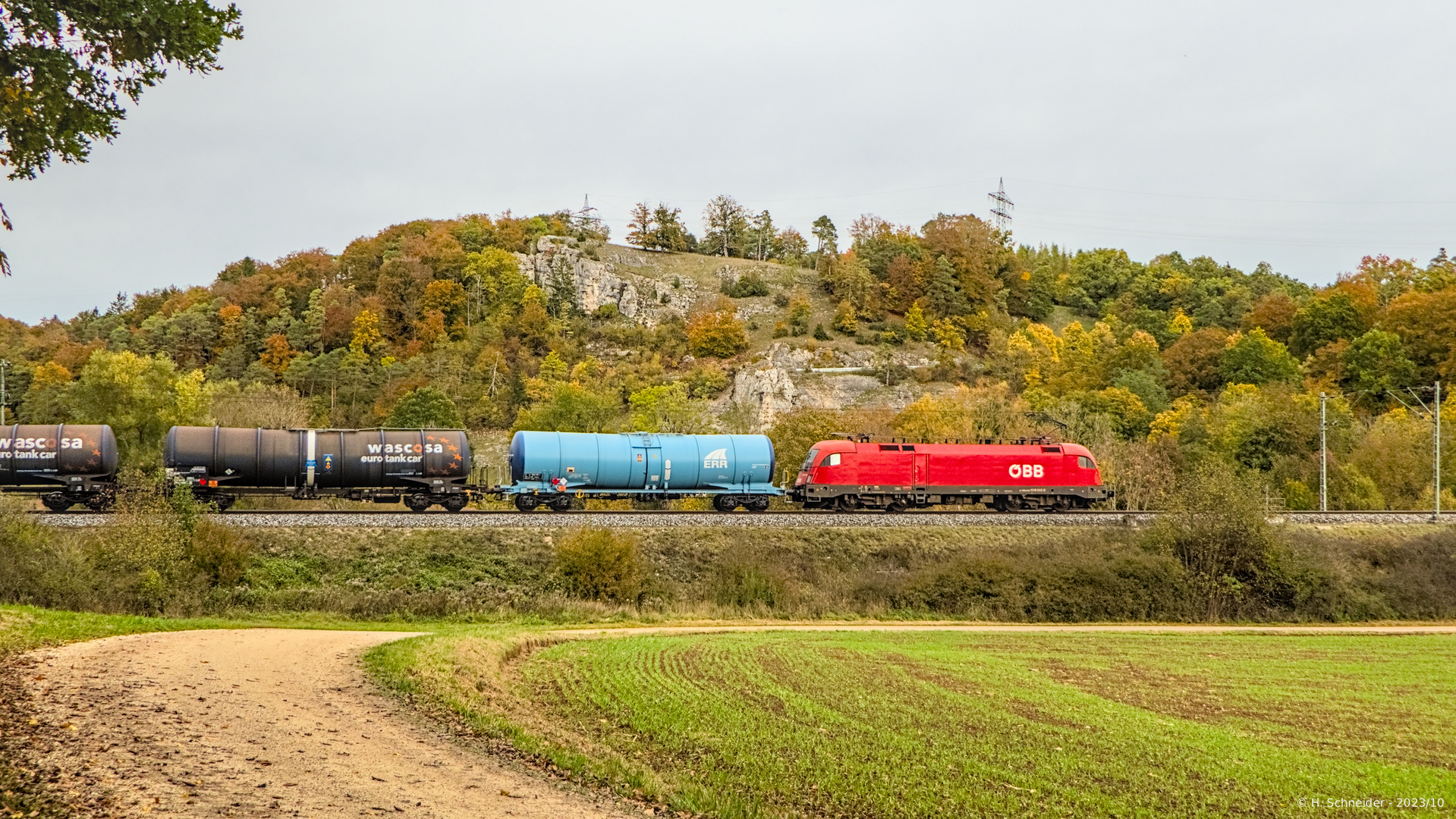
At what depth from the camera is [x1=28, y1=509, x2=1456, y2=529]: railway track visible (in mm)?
33844

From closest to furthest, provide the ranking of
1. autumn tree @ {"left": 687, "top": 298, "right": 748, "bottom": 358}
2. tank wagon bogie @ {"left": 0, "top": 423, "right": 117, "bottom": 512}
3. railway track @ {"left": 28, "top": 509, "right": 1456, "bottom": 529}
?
railway track @ {"left": 28, "top": 509, "right": 1456, "bottom": 529}, tank wagon bogie @ {"left": 0, "top": 423, "right": 117, "bottom": 512}, autumn tree @ {"left": 687, "top": 298, "right": 748, "bottom": 358}

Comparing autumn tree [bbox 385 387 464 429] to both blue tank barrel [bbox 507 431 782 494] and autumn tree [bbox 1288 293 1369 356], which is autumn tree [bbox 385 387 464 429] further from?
autumn tree [bbox 1288 293 1369 356]

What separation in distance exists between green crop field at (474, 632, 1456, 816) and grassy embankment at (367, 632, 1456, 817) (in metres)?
0.05

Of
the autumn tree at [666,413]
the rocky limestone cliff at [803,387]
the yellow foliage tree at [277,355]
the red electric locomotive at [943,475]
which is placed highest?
the yellow foliage tree at [277,355]

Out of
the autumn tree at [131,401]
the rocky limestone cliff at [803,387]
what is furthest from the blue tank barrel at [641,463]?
the rocky limestone cliff at [803,387]

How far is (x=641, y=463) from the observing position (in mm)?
39812

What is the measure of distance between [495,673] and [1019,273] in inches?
4743

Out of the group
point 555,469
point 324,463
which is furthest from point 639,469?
point 324,463

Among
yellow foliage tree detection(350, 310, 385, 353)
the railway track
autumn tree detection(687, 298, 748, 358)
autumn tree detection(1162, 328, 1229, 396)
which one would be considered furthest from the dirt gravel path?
yellow foliage tree detection(350, 310, 385, 353)

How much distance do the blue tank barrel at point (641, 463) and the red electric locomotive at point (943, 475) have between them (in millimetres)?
2574

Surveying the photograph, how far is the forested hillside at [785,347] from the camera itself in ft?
212

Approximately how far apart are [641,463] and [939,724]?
25.6m

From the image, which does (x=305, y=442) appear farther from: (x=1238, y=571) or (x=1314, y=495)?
(x=1314, y=495)

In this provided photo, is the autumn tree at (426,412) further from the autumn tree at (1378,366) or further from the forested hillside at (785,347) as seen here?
the autumn tree at (1378,366)
